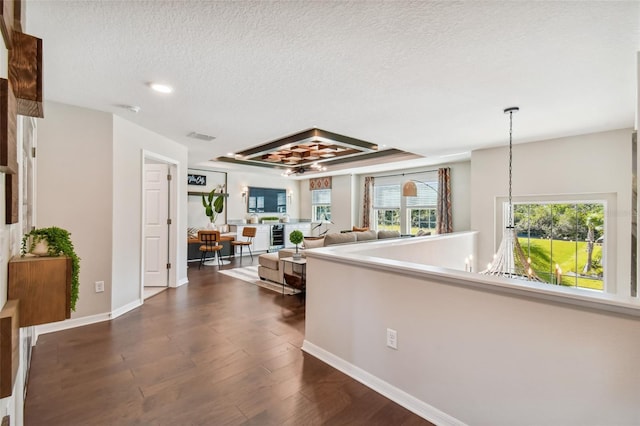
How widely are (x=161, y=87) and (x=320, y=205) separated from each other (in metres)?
7.18

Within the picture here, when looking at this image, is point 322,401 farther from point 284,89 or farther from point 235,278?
point 235,278

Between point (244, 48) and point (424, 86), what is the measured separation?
1.58m

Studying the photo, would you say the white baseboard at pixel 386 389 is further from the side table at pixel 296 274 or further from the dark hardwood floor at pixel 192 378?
the side table at pixel 296 274

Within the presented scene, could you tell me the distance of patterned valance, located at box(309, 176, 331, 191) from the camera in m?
9.03

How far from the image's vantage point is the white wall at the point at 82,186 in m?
3.02

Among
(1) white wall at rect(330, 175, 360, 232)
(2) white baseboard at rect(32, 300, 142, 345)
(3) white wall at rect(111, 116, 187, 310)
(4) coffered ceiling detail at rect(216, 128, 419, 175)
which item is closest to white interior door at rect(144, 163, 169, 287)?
(3) white wall at rect(111, 116, 187, 310)

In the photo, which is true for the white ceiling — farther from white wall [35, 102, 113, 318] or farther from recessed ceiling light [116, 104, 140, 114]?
white wall [35, 102, 113, 318]

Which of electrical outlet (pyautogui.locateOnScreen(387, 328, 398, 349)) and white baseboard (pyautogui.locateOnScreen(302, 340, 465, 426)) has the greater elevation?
electrical outlet (pyautogui.locateOnScreen(387, 328, 398, 349))

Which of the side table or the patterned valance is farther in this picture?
the patterned valance

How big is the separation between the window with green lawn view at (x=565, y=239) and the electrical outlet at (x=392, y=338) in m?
3.17

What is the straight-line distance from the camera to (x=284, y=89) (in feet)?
8.66

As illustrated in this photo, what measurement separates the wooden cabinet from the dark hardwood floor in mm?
1074

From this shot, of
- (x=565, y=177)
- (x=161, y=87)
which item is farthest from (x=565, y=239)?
(x=161, y=87)

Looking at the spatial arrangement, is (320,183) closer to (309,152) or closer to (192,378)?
(309,152)
